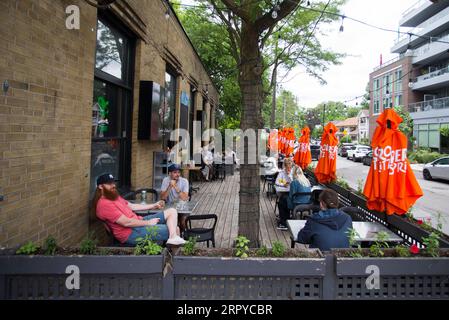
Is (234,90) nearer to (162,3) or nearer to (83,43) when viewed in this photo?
(162,3)

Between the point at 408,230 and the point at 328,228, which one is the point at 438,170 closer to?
the point at 408,230

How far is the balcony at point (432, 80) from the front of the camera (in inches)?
1244

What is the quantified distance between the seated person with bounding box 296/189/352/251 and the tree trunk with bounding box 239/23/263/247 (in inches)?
24.5

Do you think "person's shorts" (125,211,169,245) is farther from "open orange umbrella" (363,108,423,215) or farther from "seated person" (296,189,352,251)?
"open orange umbrella" (363,108,423,215)

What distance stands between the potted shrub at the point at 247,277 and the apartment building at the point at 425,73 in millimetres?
30150

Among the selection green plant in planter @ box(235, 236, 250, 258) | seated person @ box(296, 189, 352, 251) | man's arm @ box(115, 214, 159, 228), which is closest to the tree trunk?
seated person @ box(296, 189, 352, 251)

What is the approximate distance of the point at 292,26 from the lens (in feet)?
49.7

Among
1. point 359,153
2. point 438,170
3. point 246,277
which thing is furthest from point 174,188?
point 359,153

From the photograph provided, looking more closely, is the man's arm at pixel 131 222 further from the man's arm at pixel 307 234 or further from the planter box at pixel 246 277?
the man's arm at pixel 307 234

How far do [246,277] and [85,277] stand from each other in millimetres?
1199

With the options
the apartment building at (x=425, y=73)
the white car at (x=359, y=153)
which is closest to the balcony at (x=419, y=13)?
the apartment building at (x=425, y=73)

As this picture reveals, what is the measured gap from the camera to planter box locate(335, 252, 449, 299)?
105 inches

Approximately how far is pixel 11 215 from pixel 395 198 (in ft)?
13.3

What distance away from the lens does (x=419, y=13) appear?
127 feet
